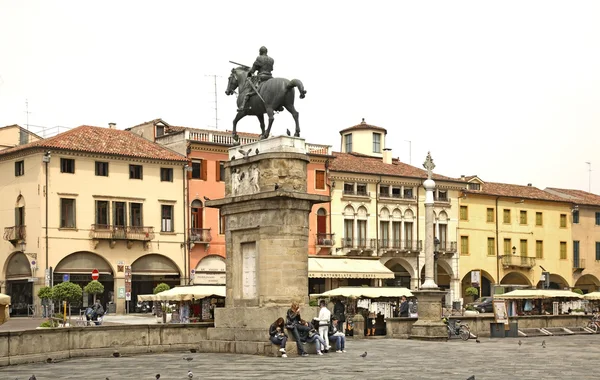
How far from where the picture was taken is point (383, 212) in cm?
7231

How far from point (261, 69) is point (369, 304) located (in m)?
20.7

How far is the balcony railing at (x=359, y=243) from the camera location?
69562mm

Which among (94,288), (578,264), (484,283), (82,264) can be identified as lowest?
(484,283)

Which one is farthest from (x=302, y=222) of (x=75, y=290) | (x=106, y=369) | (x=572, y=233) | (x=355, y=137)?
(x=572, y=233)

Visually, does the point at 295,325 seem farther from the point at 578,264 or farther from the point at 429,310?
the point at 578,264

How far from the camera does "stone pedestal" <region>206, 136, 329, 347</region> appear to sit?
2462cm

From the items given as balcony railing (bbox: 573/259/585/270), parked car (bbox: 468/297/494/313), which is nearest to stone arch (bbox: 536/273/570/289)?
balcony railing (bbox: 573/259/585/270)

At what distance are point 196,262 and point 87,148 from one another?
1051cm

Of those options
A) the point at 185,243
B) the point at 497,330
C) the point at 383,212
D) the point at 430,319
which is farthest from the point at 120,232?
the point at 430,319

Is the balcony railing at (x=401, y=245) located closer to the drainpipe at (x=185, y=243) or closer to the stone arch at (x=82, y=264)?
the drainpipe at (x=185, y=243)

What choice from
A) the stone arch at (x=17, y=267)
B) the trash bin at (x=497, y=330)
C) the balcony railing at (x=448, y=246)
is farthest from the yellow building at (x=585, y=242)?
the trash bin at (x=497, y=330)

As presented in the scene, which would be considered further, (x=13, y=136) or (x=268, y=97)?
(x=13, y=136)

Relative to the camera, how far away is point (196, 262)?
2511 inches

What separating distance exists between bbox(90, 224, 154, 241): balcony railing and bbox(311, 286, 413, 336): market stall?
17.7 meters
